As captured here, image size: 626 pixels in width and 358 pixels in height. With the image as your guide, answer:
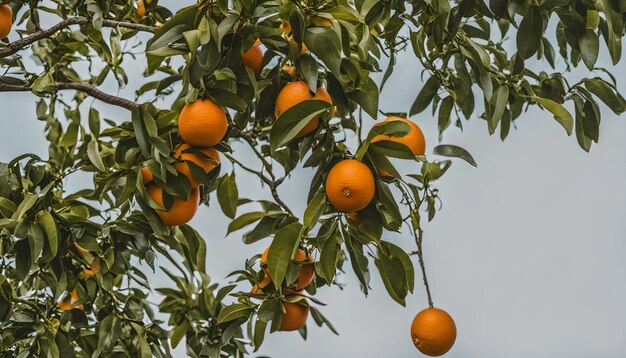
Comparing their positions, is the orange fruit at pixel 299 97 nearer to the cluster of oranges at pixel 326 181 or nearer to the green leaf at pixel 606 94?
the cluster of oranges at pixel 326 181

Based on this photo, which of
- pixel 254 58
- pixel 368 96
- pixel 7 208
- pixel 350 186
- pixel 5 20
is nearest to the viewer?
pixel 350 186

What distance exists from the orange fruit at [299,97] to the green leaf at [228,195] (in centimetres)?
64

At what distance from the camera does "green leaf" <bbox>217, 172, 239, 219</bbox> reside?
214 centimetres

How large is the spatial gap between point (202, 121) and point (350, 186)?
1.18 ft

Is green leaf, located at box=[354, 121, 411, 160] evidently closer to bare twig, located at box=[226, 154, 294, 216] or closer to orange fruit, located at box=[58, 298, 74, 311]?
bare twig, located at box=[226, 154, 294, 216]

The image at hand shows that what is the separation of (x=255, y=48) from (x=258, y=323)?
2.10 feet

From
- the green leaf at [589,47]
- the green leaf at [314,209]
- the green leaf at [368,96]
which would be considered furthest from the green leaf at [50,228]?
the green leaf at [589,47]

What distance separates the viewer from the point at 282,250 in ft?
4.85

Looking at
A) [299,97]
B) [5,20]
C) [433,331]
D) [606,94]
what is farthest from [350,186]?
[5,20]

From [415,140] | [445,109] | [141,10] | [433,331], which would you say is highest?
[141,10]

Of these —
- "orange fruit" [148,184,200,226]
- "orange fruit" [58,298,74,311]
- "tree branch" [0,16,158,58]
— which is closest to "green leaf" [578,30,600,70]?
"orange fruit" [148,184,200,226]

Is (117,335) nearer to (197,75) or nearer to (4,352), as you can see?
(4,352)

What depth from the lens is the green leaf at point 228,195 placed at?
2141 mm

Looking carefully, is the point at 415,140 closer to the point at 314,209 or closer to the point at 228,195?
the point at 314,209
